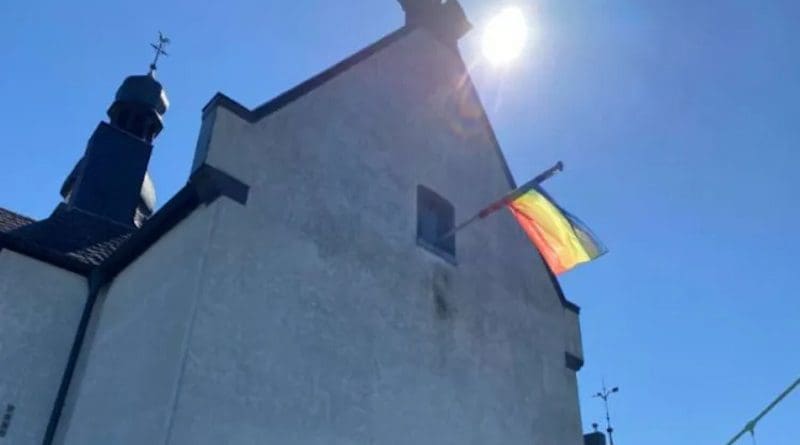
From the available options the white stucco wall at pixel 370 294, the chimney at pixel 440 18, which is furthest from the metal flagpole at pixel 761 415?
the chimney at pixel 440 18

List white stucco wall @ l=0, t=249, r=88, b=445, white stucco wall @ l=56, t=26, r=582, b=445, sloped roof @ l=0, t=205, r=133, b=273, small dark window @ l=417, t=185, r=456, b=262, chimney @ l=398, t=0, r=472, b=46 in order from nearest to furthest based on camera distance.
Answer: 1. white stucco wall @ l=56, t=26, r=582, b=445
2. white stucco wall @ l=0, t=249, r=88, b=445
3. small dark window @ l=417, t=185, r=456, b=262
4. sloped roof @ l=0, t=205, r=133, b=273
5. chimney @ l=398, t=0, r=472, b=46

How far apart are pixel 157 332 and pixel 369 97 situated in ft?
17.0

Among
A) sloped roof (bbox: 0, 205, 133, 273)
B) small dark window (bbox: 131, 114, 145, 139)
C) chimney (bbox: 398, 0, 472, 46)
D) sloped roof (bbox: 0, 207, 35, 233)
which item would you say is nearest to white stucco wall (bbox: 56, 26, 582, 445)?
sloped roof (bbox: 0, 205, 133, 273)

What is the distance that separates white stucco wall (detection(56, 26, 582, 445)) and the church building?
3cm

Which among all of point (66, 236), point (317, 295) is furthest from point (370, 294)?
point (66, 236)

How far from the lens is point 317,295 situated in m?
8.62

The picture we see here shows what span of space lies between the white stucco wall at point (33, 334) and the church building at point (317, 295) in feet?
0.08

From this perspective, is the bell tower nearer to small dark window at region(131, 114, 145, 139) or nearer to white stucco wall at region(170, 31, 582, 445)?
small dark window at region(131, 114, 145, 139)

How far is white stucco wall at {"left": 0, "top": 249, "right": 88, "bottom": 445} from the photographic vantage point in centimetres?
1007

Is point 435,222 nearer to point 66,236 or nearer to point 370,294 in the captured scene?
point 370,294

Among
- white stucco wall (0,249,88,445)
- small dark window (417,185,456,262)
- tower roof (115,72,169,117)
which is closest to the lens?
white stucco wall (0,249,88,445)

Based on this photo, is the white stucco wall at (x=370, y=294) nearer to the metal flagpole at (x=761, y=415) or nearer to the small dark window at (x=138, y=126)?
the metal flagpole at (x=761, y=415)

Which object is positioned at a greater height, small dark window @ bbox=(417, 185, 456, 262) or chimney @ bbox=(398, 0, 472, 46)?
chimney @ bbox=(398, 0, 472, 46)

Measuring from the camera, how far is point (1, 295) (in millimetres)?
10523
